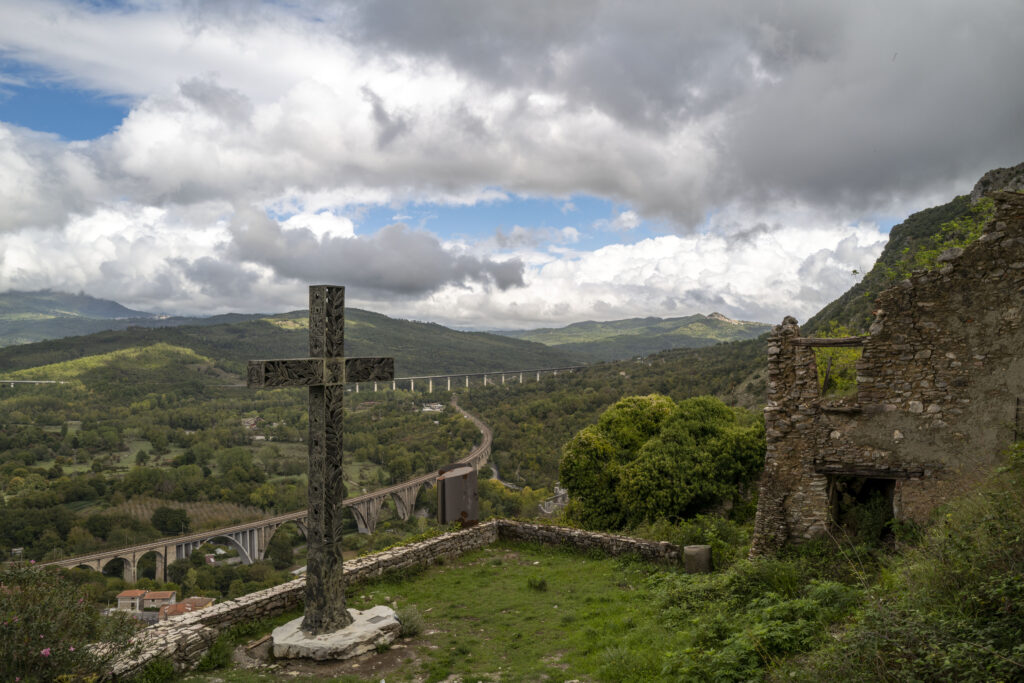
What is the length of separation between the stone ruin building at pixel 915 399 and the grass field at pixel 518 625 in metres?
2.76

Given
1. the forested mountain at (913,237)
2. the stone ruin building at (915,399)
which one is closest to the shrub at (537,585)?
the stone ruin building at (915,399)

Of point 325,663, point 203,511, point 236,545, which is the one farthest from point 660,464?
point 203,511

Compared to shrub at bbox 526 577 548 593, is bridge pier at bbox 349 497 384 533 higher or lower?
lower

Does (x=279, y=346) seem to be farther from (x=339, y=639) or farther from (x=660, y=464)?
(x=339, y=639)

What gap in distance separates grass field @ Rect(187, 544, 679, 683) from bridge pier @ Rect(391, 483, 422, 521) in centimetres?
5160

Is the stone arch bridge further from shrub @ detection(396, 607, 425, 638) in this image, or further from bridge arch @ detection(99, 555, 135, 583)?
shrub @ detection(396, 607, 425, 638)

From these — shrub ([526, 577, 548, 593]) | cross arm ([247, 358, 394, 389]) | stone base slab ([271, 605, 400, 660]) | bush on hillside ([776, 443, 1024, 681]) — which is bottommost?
shrub ([526, 577, 548, 593])

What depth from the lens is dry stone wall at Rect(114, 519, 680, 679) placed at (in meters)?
5.77

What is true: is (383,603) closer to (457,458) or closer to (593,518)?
(593,518)

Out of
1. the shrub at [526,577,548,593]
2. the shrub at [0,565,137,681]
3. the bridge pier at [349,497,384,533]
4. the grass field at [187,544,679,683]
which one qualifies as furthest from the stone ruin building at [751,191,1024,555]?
the bridge pier at [349,497,384,533]

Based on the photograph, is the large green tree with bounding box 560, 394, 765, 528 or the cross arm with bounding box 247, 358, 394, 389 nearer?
the cross arm with bounding box 247, 358, 394, 389

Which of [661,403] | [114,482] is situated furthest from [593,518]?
[114,482]

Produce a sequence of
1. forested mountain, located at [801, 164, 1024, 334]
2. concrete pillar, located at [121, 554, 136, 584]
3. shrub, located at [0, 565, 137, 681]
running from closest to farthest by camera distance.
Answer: shrub, located at [0, 565, 137, 681]
forested mountain, located at [801, 164, 1024, 334]
concrete pillar, located at [121, 554, 136, 584]

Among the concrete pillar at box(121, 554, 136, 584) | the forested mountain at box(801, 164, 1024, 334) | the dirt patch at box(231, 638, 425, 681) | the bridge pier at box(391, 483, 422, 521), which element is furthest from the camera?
the bridge pier at box(391, 483, 422, 521)
